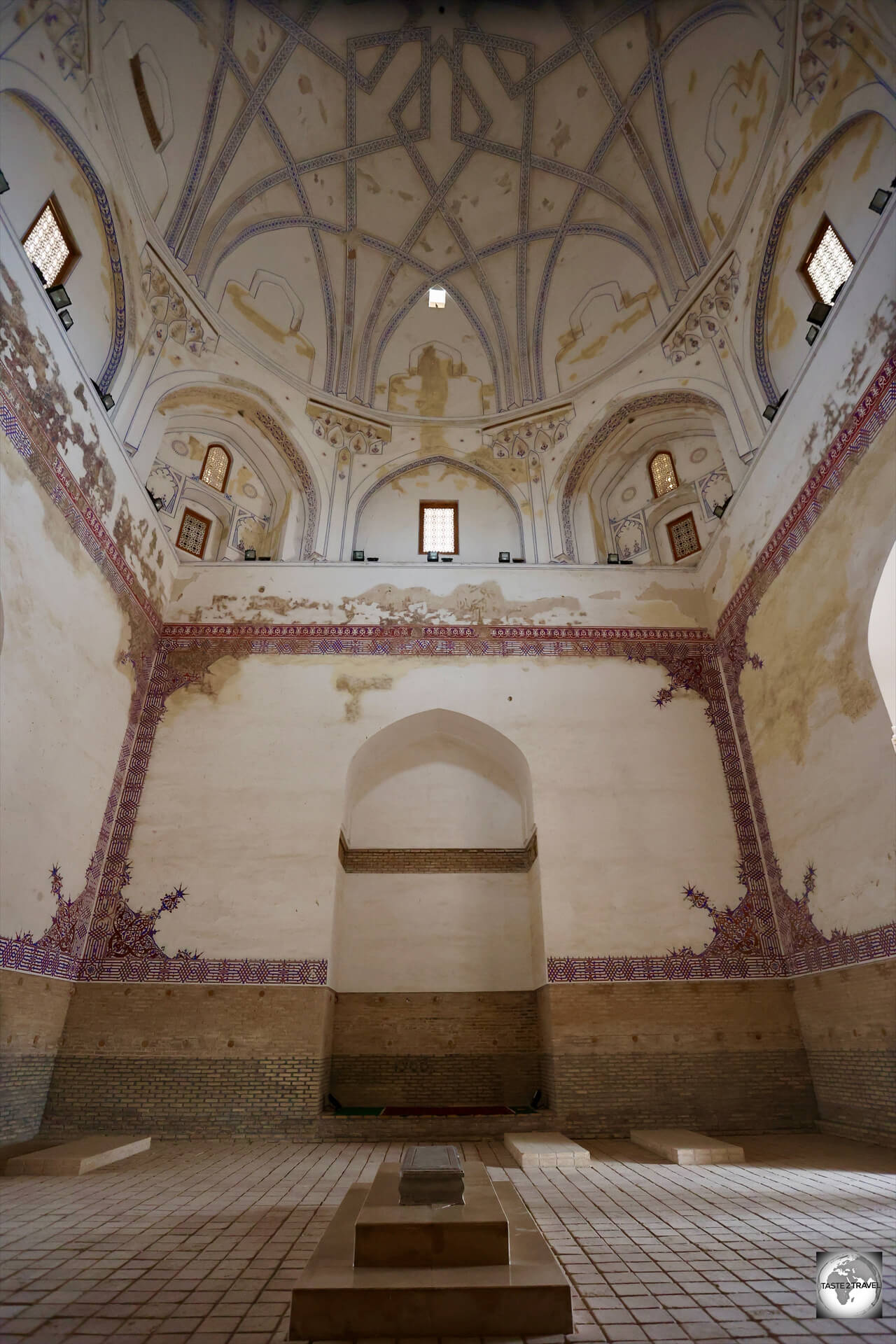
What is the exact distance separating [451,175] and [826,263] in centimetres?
564

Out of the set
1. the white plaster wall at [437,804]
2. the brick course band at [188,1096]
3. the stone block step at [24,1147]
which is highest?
the white plaster wall at [437,804]

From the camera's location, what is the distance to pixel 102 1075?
691cm

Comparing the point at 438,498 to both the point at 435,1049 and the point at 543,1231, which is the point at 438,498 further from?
the point at 543,1231

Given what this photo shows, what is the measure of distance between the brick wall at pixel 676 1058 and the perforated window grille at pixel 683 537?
219 inches

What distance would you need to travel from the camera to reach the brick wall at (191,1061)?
683 cm

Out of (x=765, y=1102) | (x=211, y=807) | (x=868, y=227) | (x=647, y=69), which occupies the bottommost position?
(x=765, y=1102)

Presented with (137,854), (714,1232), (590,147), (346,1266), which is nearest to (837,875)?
(714,1232)

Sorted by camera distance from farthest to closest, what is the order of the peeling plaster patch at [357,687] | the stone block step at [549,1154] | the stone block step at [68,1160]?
1. the peeling plaster patch at [357,687]
2. the stone block step at [549,1154]
3. the stone block step at [68,1160]

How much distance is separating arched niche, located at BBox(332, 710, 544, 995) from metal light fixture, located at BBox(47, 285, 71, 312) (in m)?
5.37

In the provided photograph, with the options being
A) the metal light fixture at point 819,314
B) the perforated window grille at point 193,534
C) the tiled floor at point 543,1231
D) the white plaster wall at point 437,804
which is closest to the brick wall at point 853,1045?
the tiled floor at point 543,1231

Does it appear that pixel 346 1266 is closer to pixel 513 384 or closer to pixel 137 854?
pixel 137 854

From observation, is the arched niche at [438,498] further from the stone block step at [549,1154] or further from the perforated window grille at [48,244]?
the stone block step at [549,1154]

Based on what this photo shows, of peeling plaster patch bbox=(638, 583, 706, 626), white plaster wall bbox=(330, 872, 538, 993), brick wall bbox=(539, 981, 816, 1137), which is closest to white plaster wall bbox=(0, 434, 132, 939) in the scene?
white plaster wall bbox=(330, 872, 538, 993)

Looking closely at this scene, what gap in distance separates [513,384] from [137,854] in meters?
8.50
